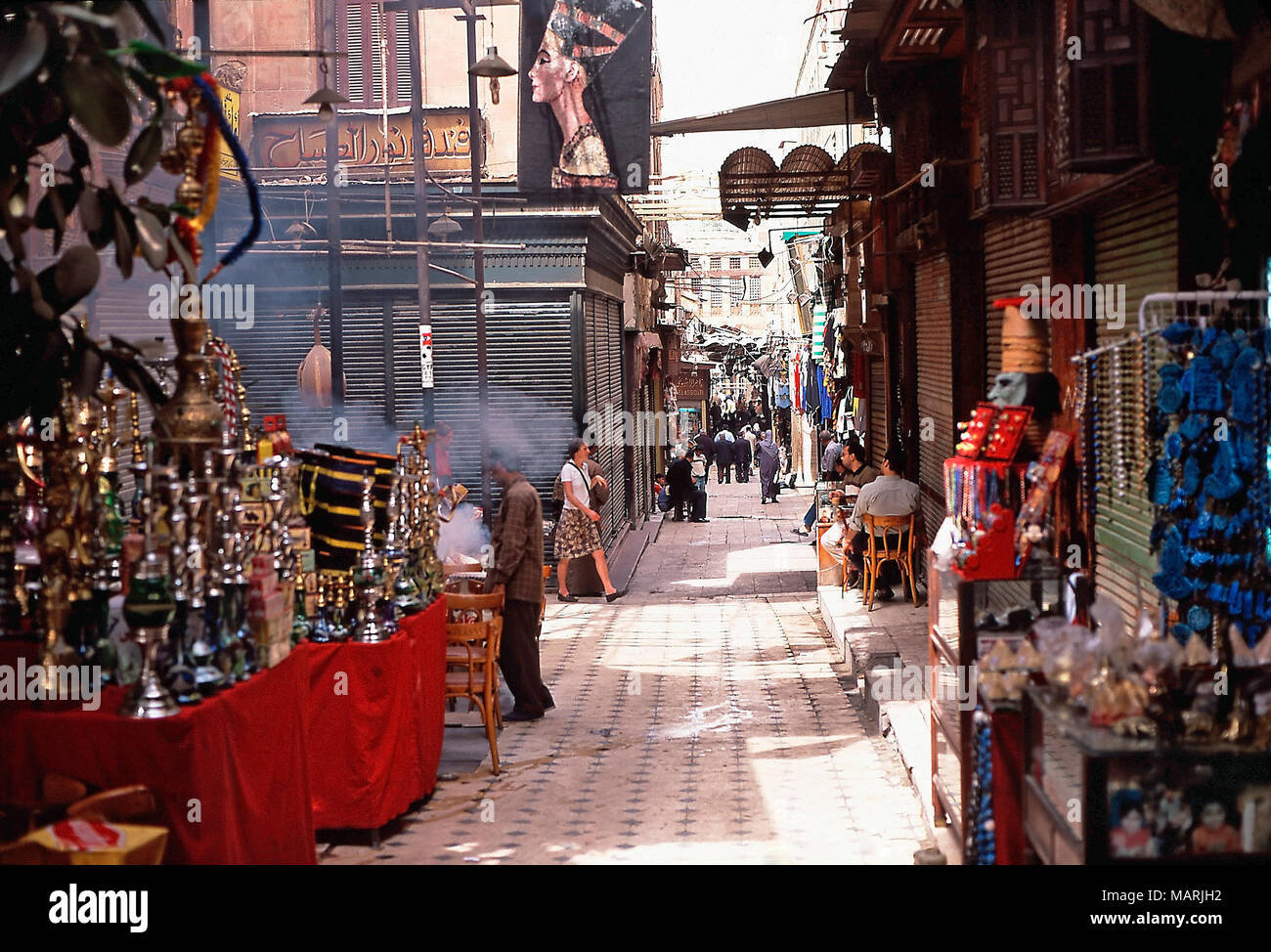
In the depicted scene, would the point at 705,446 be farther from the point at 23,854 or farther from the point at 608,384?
the point at 23,854

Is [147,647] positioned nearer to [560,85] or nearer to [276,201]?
[560,85]

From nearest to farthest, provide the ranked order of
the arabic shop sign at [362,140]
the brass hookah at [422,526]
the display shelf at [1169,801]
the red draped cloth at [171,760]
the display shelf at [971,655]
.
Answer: the display shelf at [1169,801] < the red draped cloth at [171,760] < the display shelf at [971,655] < the brass hookah at [422,526] < the arabic shop sign at [362,140]

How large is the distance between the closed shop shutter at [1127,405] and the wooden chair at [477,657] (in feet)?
13.4

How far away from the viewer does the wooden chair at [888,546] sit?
46.7 feet

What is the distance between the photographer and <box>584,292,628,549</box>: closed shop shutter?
2092 cm

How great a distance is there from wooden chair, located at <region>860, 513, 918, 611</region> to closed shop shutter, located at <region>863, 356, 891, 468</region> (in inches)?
169

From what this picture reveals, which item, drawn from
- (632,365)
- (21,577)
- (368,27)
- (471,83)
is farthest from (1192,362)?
(632,365)

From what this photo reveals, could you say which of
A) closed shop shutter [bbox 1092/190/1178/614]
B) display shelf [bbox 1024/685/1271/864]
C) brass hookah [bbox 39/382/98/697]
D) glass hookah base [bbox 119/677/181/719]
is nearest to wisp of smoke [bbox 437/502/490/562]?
closed shop shutter [bbox 1092/190/1178/614]

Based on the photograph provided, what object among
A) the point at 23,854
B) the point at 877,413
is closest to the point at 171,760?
the point at 23,854

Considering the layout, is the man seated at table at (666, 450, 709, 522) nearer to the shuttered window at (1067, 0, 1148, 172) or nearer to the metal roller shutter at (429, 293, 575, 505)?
the metal roller shutter at (429, 293, 575, 505)

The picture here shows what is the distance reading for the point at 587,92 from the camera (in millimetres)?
18062

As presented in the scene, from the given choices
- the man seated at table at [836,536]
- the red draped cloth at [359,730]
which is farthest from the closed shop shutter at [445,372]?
the red draped cloth at [359,730]

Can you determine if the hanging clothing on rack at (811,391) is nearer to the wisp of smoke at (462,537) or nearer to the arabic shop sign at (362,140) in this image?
the arabic shop sign at (362,140)

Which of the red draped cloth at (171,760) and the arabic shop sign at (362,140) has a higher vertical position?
the arabic shop sign at (362,140)
